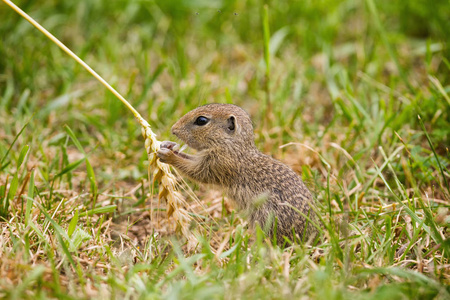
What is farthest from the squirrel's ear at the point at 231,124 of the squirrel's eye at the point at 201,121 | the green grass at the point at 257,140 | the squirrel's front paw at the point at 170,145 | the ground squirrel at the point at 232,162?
the green grass at the point at 257,140

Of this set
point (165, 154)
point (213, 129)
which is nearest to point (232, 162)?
point (213, 129)

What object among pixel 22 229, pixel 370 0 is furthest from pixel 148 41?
pixel 22 229

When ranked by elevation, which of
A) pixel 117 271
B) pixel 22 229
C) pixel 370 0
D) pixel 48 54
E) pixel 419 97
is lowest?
pixel 117 271

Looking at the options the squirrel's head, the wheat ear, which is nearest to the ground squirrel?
the squirrel's head

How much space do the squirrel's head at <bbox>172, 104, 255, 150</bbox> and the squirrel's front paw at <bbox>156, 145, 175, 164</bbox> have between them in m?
0.27

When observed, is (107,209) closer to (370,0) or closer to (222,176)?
(222,176)

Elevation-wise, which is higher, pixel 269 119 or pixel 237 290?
pixel 269 119

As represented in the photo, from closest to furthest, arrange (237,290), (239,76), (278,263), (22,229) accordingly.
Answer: (237,290) < (278,263) < (22,229) < (239,76)

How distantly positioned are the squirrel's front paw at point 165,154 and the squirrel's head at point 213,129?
27 centimetres

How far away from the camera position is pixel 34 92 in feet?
18.6

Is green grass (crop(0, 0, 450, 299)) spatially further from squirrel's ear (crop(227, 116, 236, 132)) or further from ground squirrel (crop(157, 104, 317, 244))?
squirrel's ear (crop(227, 116, 236, 132))

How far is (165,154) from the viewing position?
3.85 metres

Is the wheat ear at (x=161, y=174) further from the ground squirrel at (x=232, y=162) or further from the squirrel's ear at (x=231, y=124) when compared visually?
the squirrel's ear at (x=231, y=124)

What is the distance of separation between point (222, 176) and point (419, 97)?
7.58ft
